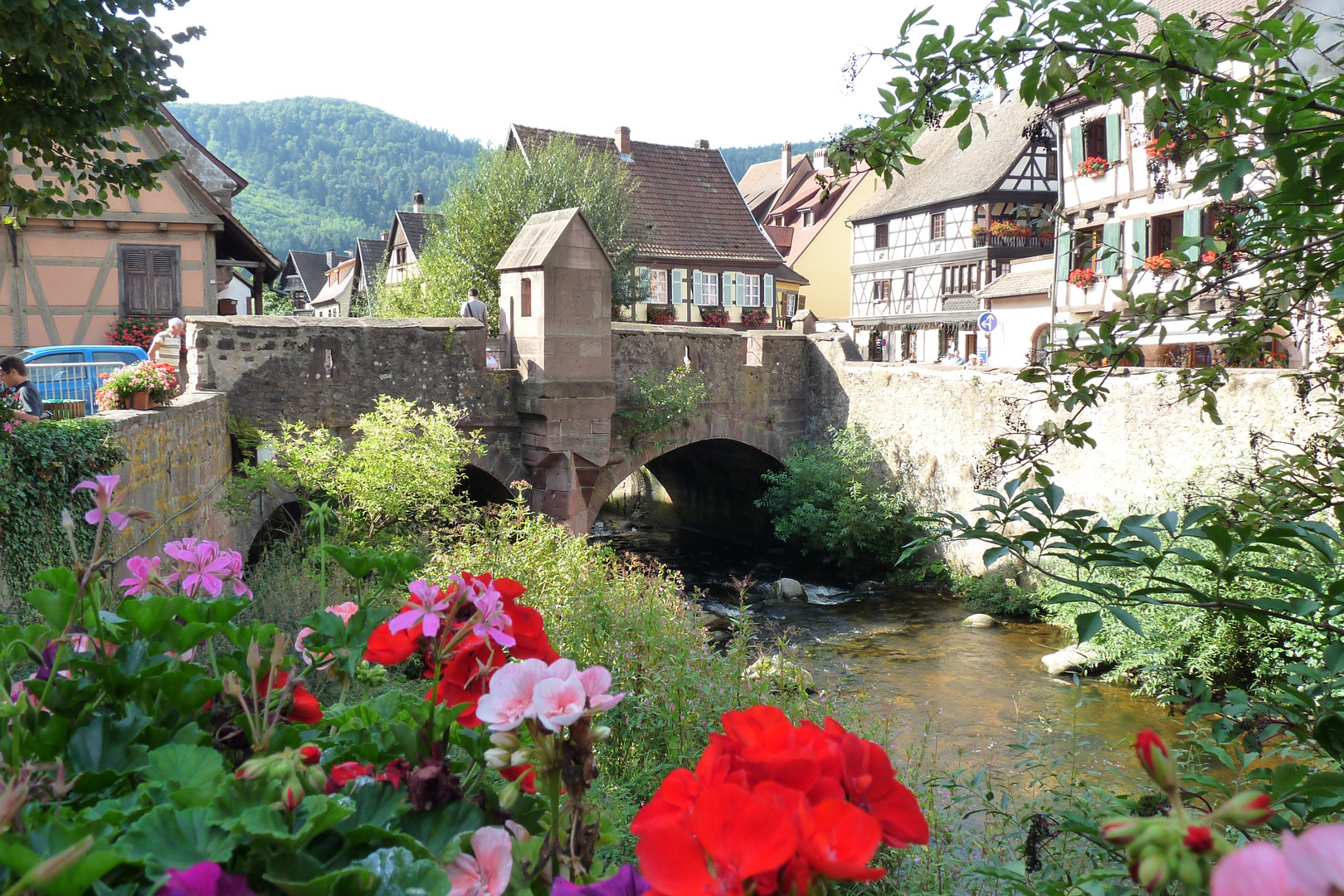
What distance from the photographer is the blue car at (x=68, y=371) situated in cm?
1105

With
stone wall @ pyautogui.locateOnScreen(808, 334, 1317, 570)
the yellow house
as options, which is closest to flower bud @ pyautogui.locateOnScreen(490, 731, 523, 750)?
stone wall @ pyautogui.locateOnScreen(808, 334, 1317, 570)

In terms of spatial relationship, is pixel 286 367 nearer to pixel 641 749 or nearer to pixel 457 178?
pixel 641 749

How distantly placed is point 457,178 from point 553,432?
41.1 feet

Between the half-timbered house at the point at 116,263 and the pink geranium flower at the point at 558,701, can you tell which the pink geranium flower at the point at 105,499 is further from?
the half-timbered house at the point at 116,263

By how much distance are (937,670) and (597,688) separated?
9822 millimetres

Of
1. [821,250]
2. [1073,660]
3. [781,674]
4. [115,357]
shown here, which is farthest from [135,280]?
[821,250]

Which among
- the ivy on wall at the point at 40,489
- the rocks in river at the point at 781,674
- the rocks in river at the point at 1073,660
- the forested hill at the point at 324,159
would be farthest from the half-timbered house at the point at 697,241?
the forested hill at the point at 324,159

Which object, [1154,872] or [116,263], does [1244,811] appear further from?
[116,263]

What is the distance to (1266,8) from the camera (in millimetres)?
2172

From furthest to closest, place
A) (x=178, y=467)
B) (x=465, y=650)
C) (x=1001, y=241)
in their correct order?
(x=1001, y=241) → (x=178, y=467) → (x=465, y=650)

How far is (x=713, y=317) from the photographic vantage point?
28.1 m

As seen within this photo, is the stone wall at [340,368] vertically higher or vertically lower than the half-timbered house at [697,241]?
lower

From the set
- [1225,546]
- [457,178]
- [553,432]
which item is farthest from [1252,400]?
[457,178]

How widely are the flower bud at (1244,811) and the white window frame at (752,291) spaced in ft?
97.0
